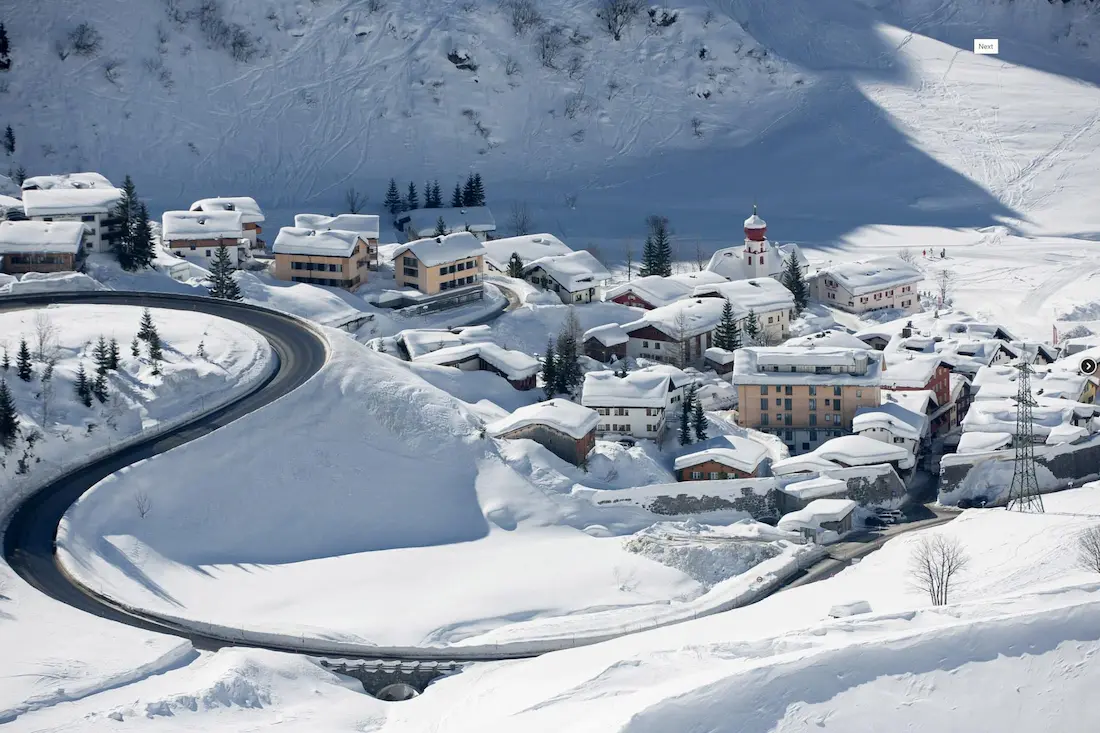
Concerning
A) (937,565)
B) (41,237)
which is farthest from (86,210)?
(937,565)

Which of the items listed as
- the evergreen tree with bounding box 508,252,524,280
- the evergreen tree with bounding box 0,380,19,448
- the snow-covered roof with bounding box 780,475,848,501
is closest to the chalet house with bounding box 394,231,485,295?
the evergreen tree with bounding box 508,252,524,280

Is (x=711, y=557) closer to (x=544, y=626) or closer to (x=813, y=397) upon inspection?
(x=544, y=626)

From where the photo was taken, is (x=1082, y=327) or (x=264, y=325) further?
(x=1082, y=327)

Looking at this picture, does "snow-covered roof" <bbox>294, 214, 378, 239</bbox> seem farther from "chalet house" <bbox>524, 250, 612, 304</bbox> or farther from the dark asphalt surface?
the dark asphalt surface

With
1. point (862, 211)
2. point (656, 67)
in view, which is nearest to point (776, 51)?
point (656, 67)

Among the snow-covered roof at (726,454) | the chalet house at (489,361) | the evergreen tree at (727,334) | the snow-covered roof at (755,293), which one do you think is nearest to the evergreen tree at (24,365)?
the chalet house at (489,361)

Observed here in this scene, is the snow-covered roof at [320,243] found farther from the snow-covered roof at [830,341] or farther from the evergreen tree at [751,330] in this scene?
the snow-covered roof at [830,341]
